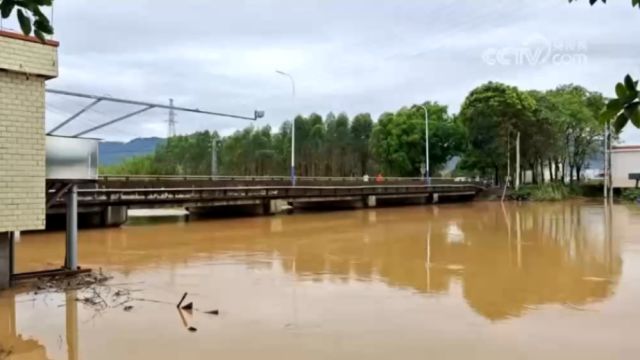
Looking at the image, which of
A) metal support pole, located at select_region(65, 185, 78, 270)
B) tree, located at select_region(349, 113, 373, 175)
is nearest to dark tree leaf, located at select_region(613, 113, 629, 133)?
metal support pole, located at select_region(65, 185, 78, 270)

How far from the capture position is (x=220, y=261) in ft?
42.6

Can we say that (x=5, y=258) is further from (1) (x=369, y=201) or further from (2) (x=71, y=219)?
(1) (x=369, y=201)

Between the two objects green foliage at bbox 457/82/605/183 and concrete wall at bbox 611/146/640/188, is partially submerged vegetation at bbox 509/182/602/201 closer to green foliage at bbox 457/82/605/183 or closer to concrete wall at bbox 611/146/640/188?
concrete wall at bbox 611/146/640/188

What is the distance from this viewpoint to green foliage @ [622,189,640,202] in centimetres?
4427

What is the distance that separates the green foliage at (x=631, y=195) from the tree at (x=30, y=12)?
157 ft

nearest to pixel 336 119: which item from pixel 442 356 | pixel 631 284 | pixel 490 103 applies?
pixel 490 103

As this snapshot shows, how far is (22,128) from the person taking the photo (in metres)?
8.53

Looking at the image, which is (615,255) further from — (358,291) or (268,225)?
(268,225)

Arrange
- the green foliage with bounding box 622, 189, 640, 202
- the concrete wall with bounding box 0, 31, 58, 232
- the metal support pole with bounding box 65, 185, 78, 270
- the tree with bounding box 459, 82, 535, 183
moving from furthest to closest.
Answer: the tree with bounding box 459, 82, 535, 183 → the green foliage with bounding box 622, 189, 640, 202 → the metal support pole with bounding box 65, 185, 78, 270 → the concrete wall with bounding box 0, 31, 58, 232

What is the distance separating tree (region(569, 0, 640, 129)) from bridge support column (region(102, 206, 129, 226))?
2221 cm

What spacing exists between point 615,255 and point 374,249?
5.63m

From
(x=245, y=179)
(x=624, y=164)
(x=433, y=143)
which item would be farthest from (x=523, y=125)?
(x=245, y=179)

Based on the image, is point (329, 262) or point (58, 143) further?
point (329, 262)

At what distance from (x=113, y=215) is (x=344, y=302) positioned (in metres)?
16.4
